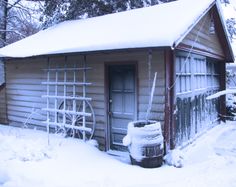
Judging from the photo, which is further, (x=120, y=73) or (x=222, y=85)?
(x=222, y=85)

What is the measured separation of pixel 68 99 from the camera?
8781 mm

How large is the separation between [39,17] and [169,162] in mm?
14250

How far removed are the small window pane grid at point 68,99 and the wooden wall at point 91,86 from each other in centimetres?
17

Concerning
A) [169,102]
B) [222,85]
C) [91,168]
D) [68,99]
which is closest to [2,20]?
[68,99]

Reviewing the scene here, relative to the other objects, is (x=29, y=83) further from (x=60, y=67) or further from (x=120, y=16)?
(x=120, y=16)

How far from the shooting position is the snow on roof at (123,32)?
6.81 meters

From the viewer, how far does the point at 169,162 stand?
269 inches

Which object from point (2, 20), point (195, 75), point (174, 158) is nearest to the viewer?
point (174, 158)

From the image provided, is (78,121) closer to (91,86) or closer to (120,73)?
(91,86)

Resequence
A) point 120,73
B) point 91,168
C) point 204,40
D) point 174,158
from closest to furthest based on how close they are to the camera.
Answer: point 91,168, point 174,158, point 120,73, point 204,40

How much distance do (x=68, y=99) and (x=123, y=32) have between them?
2322mm

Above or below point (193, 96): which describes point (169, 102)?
below

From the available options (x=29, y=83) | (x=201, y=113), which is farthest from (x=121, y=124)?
(x=29, y=83)

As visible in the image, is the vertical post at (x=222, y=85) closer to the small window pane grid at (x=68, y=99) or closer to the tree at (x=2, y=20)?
the small window pane grid at (x=68, y=99)
